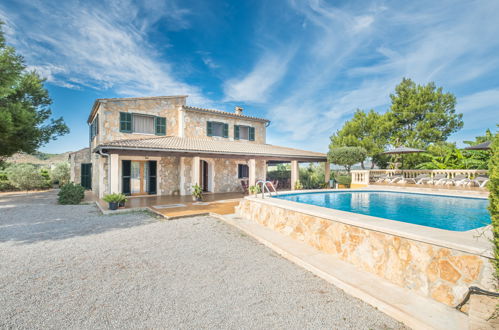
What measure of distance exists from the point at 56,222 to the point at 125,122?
789cm

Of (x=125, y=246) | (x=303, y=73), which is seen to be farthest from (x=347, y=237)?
(x=303, y=73)

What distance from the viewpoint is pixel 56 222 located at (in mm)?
7922

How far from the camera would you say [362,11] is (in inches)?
442

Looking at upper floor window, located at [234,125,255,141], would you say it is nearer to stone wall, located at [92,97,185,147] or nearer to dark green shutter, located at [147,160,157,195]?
stone wall, located at [92,97,185,147]

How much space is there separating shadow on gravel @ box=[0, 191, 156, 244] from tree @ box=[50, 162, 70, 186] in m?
13.1

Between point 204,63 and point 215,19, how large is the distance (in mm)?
5715

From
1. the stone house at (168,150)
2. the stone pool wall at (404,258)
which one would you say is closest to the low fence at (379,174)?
the stone house at (168,150)

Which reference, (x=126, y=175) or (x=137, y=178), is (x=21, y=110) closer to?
(x=126, y=175)

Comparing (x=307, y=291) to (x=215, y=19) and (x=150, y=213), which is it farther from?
(x=215, y=19)

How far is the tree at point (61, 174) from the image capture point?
2148cm

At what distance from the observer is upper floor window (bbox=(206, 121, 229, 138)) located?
1714 cm

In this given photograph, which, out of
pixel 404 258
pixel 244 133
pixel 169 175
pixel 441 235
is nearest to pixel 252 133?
pixel 244 133

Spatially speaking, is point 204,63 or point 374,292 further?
point 204,63

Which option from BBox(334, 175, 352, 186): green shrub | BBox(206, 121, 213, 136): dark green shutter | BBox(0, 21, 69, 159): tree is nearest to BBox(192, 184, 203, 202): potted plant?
BBox(206, 121, 213, 136): dark green shutter
